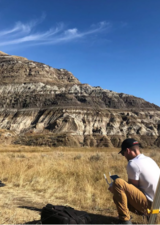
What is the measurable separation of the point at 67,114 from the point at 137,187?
5409 centimetres

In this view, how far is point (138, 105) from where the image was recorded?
67.3 metres

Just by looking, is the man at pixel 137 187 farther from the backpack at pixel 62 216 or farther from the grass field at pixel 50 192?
the backpack at pixel 62 216

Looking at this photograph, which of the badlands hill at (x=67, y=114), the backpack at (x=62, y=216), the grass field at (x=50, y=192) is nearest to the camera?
the backpack at (x=62, y=216)

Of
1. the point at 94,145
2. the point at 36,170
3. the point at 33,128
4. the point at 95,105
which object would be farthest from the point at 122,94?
the point at 36,170

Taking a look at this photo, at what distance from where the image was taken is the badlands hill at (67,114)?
49719mm

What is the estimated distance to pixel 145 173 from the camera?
2945 millimetres

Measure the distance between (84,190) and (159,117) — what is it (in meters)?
62.6

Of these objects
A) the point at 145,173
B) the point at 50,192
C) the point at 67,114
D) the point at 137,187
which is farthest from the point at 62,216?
the point at 67,114

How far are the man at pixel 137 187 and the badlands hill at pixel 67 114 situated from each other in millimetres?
42219

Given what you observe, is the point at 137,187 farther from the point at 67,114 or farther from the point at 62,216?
the point at 67,114

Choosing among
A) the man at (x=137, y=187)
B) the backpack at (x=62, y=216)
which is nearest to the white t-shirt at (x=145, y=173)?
the man at (x=137, y=187)

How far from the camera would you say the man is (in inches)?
116

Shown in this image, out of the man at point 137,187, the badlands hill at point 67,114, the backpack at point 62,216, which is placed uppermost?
the badlands hill at point 67,114

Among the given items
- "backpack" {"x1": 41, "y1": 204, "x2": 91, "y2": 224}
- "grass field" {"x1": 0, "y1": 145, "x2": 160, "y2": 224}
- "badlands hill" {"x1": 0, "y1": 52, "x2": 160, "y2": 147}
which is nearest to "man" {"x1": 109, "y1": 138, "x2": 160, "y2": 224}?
"grass field" {"x1": 0, "y1": 145, "x2": 160, "y2": 224}
